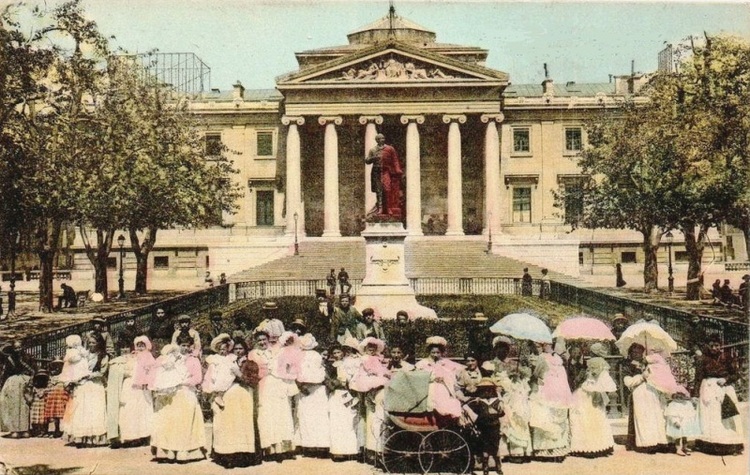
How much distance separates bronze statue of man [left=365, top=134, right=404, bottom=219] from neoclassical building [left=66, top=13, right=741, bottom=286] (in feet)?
58.7

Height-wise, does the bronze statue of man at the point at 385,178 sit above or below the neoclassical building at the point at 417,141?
below

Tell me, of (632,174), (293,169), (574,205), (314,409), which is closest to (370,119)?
(293,169)

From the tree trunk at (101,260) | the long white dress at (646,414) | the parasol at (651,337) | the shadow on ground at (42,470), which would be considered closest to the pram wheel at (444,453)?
the long white dress at (646,414)

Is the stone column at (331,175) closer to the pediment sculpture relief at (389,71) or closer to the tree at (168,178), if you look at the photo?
the pediment sculpture relief at (389,71)

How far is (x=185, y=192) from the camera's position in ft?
74.6

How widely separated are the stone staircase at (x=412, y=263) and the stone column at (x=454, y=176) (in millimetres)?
5006

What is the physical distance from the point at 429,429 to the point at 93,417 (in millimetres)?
5090

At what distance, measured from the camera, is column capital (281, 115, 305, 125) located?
42594mm

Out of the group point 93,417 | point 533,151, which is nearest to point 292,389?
point 93,417

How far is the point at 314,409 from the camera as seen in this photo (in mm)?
11297

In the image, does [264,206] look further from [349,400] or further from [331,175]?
[349,400]

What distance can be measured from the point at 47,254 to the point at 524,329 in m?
12.5

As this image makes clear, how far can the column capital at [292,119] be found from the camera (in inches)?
1677

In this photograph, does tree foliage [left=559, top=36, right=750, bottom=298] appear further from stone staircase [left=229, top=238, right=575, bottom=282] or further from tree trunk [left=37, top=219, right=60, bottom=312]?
tree trunk [left=37, top=219, right=60, bottom=312]
